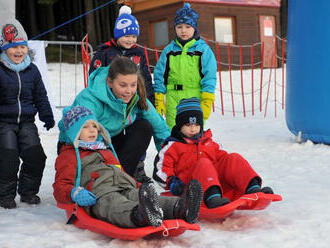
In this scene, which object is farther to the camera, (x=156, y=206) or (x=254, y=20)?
(x=254, y=20)

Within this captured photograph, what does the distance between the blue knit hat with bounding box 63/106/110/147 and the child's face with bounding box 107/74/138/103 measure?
27cm

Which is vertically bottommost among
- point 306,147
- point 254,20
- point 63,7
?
point 306,147

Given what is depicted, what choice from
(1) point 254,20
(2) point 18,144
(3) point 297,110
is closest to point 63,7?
(1) point 254,20

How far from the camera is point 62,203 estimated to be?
277 centimetres

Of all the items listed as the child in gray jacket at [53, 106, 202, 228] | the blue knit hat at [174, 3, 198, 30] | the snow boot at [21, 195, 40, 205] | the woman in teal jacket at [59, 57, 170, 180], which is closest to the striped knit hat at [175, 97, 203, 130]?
the woman in teal jacket at [59, 57, 170, 180]

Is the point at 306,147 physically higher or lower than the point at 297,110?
lower

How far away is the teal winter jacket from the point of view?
316 centimetres

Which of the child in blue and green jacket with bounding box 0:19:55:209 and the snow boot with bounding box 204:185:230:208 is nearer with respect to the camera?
the snow boot with bounding box 204:185:230:208

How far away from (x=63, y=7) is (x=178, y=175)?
76.5 feet

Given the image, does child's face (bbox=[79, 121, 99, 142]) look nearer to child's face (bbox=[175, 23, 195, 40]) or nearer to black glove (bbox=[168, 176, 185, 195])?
black glove (bbox=[168, 176, 185, 195])

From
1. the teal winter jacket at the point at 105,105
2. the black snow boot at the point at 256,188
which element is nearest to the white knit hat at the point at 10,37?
the teal winter jacket at the point at 105,105

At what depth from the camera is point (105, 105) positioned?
3246 millimetres

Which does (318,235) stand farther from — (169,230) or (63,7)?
(63,7)

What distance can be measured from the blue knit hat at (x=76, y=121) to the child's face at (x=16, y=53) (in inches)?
27.6
